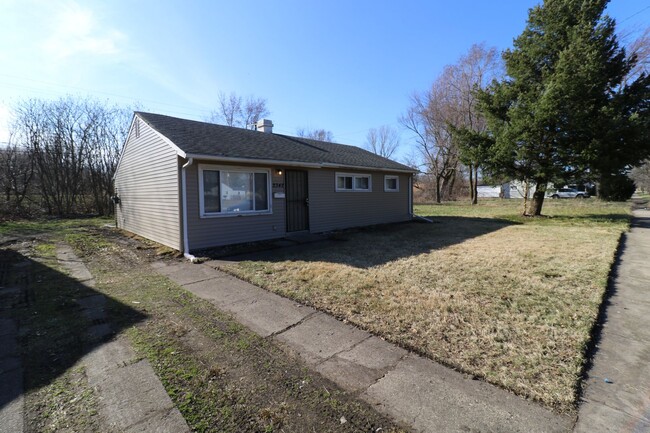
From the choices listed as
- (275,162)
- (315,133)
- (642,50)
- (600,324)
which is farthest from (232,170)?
(315,133)

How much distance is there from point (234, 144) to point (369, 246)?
4778 millimetres

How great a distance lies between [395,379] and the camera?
7.80 ft

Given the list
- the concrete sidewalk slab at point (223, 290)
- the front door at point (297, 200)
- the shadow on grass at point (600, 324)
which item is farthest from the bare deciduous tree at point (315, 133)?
the shadow on grass at point (600, 324)

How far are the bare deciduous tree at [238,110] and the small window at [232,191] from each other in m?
20.5

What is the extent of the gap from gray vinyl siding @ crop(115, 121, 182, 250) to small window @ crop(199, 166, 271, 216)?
2.11ft

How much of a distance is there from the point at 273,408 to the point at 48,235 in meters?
12.4

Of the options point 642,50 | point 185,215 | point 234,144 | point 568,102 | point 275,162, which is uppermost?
point 642,50

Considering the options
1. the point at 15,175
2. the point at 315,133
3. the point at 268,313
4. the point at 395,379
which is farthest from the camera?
the point at 315,133

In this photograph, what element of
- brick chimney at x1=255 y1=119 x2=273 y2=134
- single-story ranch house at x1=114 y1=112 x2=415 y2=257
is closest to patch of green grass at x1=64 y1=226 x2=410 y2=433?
single-story ranch house at x1=114 y1=112 x2=415 y2=257

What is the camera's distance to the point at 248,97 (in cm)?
2811

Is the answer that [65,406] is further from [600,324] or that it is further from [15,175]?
[15,175]

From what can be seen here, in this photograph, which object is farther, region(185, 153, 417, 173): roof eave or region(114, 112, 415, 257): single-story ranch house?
region(114, 112, 415, 257): single-story ranch house

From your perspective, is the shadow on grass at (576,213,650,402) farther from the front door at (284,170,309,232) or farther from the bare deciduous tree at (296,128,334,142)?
the bare deciduous tree at (296,128,334,142)

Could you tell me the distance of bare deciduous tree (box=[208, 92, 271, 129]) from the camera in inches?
1075
